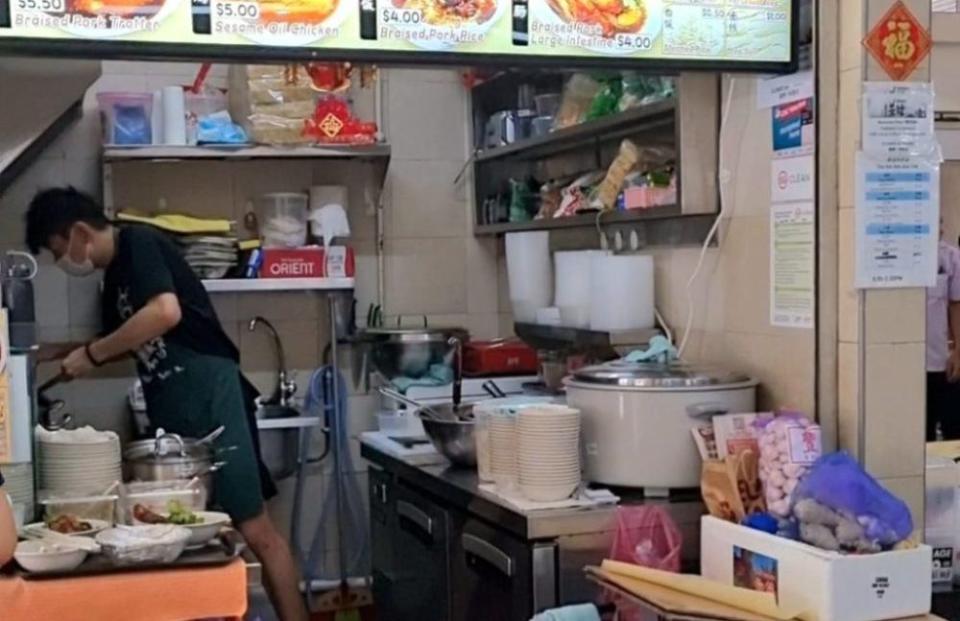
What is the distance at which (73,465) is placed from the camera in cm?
256

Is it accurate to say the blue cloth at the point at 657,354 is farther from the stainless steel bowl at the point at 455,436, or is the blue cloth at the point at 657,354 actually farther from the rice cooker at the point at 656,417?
the stainless steel bowl at the point at 455,436

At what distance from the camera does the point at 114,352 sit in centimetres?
349

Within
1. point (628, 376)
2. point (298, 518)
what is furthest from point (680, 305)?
point (298, 518)

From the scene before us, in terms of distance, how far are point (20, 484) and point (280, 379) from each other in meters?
2.15

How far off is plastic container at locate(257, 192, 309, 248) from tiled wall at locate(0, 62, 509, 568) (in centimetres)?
13

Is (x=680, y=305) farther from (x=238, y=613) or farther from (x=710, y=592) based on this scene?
(x=238, y=613)

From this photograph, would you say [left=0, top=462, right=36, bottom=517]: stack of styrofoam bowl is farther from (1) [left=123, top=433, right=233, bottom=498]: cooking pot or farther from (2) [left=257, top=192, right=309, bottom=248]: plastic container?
(2) [left=257, top=192, right=309, bottom=248]: plastic container

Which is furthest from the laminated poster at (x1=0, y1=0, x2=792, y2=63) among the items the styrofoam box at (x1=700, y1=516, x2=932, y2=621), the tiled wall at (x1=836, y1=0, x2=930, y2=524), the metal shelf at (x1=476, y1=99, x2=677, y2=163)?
the styrofoam box at (x1=700, y1=516, x2=932, y2=621)

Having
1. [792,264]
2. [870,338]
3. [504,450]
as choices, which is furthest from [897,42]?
[504,450]

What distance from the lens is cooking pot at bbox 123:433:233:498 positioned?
2.74 metres

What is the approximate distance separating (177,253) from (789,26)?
2018 millimetres

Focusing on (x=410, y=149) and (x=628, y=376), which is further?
(x=410, y=149)

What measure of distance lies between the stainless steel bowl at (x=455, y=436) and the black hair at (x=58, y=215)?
1206 millimetres

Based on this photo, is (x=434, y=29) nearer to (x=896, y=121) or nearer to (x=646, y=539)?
(x=896, y=121)
